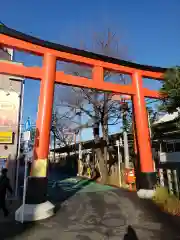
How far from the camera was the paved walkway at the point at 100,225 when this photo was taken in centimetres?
471

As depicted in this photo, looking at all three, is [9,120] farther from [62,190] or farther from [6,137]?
[62,190]

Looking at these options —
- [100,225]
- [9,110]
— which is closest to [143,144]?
[100,225]

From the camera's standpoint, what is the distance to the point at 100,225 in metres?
5.43

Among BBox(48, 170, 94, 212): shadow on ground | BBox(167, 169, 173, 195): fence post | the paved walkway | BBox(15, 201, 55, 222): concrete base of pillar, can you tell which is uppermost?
BBox(167, 169, 173, 195): fence post

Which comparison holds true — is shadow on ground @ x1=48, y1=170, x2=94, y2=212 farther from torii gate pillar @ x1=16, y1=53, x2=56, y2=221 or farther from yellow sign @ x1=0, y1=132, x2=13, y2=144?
yellow sign @ x1=0, y1=132, x2=13, y2=144

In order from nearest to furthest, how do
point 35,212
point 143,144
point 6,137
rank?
point 35,212
point 143,144
point 6,137

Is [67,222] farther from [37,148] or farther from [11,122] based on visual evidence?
[11,122]

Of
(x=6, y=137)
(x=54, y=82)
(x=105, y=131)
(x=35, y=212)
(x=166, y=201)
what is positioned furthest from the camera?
(x=105, y=131)

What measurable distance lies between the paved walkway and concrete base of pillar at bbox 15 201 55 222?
0.77 ft

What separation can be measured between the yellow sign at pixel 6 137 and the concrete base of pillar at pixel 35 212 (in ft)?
12.7

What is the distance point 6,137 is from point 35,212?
4.43m

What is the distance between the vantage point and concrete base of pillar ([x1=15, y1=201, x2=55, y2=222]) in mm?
5857

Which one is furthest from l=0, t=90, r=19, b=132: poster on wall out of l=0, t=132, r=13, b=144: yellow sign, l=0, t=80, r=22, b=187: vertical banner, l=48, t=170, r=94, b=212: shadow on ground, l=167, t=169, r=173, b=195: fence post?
l=167, t=169, r=173, b=195: fence post

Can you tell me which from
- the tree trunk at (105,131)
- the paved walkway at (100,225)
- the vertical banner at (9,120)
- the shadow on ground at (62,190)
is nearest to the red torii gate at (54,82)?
the paved walkway at (100,225)
